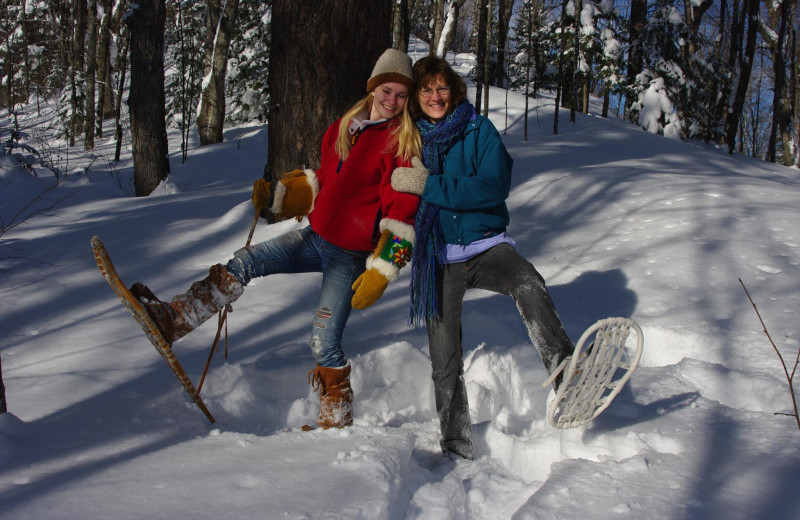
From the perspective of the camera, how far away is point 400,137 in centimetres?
255

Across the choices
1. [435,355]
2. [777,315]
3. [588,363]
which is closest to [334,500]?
[435,355]

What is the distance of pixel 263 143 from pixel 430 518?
1366 cm

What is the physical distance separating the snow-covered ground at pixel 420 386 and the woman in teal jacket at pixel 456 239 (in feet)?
1.25

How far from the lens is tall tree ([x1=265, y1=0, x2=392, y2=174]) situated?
16.0ft

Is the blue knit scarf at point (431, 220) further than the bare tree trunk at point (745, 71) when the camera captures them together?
No

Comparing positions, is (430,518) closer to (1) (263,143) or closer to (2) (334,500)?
(2) (334,500)

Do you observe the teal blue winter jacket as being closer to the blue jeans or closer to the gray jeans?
the gray jeans

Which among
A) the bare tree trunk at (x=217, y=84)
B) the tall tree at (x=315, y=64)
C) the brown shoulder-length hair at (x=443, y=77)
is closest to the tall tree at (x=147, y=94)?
the tall tree at (x=315, y=64)

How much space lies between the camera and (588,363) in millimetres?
2281

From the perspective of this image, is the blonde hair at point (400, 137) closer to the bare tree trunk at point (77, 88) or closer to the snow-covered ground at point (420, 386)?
the snow-covered ground at point (420, 386)

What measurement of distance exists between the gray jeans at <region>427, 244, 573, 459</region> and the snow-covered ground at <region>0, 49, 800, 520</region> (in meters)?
0.18

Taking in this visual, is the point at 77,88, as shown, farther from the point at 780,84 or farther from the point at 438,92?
the point at 780,84

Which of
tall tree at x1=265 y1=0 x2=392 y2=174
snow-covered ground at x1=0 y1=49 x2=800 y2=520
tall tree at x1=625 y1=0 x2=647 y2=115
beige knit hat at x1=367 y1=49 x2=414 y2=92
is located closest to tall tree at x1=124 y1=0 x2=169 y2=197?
snow-covered ground at x1=0 y1=49 x2=800 y2=520

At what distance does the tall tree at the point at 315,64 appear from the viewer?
4.88m
